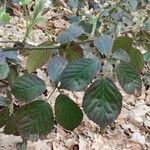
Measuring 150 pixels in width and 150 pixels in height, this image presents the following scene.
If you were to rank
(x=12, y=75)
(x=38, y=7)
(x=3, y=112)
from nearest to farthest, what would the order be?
(x=38, y=7)
(x=3, y=112)
(x=12, y=75)

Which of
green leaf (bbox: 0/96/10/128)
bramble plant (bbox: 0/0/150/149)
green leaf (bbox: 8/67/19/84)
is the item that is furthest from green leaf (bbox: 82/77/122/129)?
green leaf (bbox: 8/67/19/84)

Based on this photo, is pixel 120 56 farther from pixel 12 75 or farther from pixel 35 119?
pixel 12 75

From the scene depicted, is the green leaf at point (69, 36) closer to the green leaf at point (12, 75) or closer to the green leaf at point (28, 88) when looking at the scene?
the green leaf at point (28, 88)

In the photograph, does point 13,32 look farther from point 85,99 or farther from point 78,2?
point 85,99

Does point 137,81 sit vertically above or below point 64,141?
above

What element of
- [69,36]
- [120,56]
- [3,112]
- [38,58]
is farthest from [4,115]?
[120,56]

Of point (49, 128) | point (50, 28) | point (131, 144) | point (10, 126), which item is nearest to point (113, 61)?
point (49, 128)
